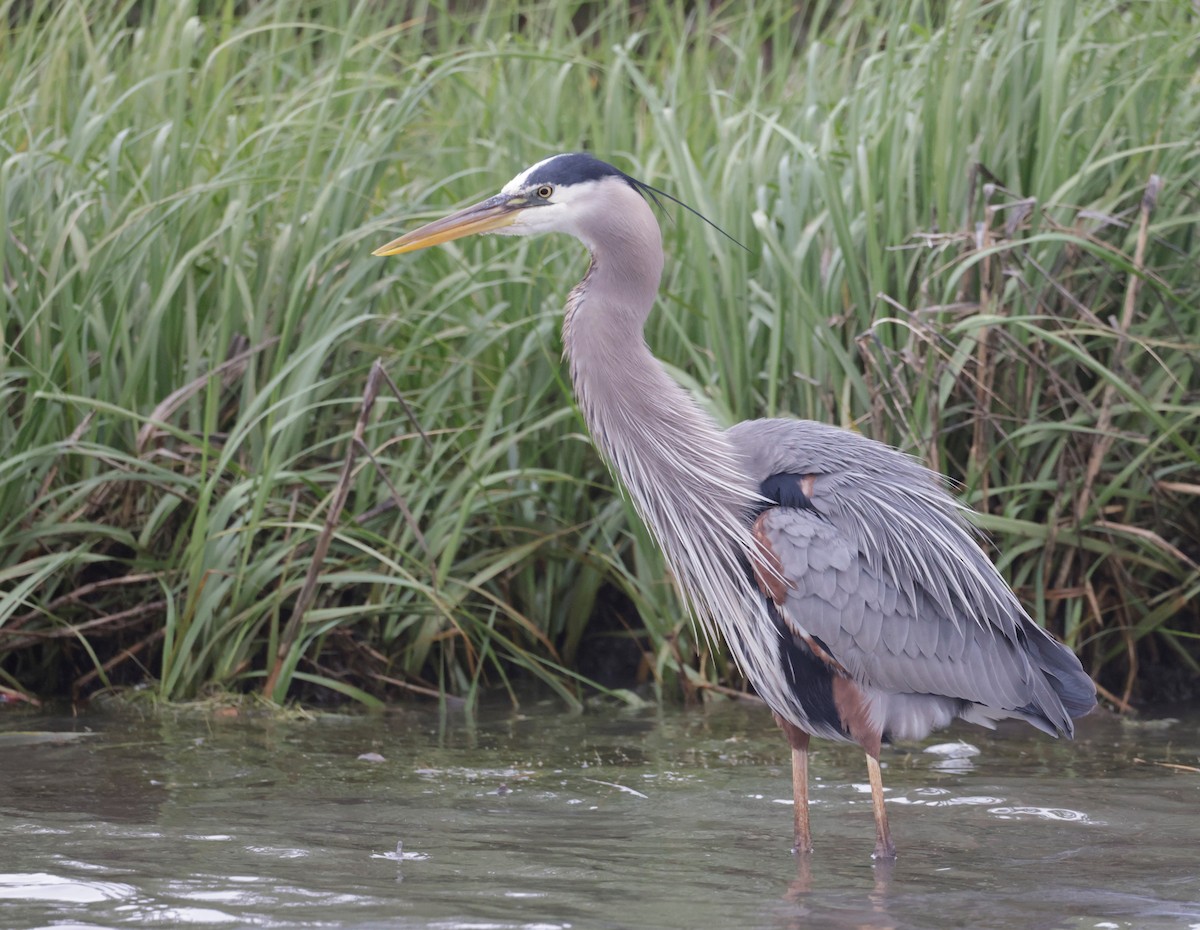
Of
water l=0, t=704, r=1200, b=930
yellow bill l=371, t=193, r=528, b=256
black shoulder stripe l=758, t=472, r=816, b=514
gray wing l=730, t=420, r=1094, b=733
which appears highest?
yellow bill l=371, t=193, r=528, b=256

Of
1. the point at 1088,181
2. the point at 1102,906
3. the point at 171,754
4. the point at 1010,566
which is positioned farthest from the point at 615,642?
the point at 1102,906

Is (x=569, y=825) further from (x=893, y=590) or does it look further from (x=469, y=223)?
(x=469, y=223)

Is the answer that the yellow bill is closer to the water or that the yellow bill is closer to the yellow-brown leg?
the water

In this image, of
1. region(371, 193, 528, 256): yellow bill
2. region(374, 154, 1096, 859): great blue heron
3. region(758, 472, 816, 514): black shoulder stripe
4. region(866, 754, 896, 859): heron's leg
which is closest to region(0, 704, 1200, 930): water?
region(866, 754, 896, 859): heron's leg

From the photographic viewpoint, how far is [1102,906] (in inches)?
122

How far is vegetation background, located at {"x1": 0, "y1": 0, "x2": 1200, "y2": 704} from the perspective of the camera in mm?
4773

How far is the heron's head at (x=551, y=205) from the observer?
3.95m

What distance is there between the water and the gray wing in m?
0.35

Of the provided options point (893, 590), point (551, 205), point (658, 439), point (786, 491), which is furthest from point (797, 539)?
point (551, 205)

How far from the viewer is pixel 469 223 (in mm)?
4055

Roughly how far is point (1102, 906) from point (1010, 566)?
6.84 feet

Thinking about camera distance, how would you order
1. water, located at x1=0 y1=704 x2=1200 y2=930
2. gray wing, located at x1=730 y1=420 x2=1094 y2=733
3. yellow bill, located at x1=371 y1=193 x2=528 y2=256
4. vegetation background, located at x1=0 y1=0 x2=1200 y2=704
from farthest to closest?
vegetation background, located at x1=0 y1=0 x2=1200 y2=704 < yellow bill, located at x1=371 y1=193 x2=528 y2=256 < gray wing, located at x1=730 y1=420 x2=1094 y2=733 < water, located at x1=0 y1=704 x2=1200 y2=930

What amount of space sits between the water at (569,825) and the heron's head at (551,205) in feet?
4.82

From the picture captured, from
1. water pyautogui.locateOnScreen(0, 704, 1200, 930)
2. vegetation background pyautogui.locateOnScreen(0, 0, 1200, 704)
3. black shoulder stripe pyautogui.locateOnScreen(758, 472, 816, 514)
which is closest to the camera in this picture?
water pyautogui.locateOnScreen(0, 704, 1200, 930)
